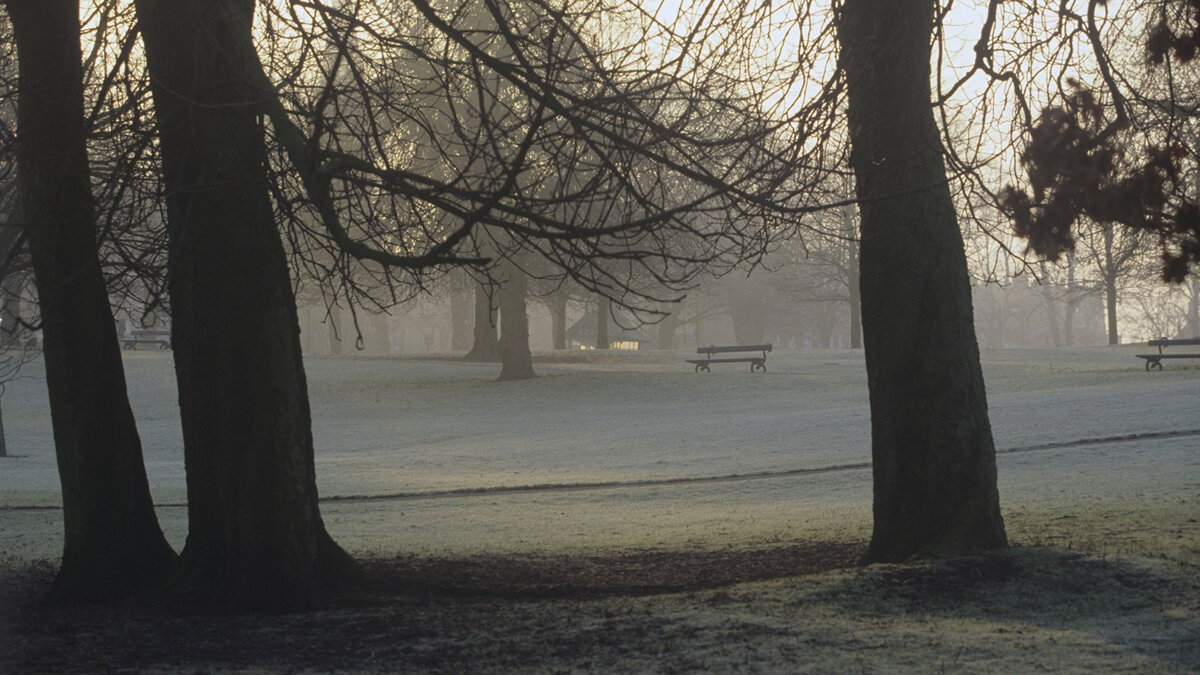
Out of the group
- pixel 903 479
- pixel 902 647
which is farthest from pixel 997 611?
pixel 903 479

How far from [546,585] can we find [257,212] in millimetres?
3092

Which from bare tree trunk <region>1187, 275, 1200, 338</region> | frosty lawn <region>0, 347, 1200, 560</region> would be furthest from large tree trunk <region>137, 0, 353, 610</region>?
bare tree trunk <region>1187, 275, 1200, 338</region>

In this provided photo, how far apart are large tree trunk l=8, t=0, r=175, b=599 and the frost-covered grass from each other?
232 cm

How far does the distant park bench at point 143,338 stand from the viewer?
43438mm

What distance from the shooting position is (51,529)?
1164cm

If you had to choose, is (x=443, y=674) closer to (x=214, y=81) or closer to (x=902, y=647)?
(x=902, y=647)

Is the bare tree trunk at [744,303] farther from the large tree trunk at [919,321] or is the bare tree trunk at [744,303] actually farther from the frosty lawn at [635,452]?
the large tree trunk at [919,321]

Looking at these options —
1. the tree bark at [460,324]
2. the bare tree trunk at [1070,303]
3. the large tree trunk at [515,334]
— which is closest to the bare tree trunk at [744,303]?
the tree bark at [460,324]

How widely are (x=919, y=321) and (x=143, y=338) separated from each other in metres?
43.8

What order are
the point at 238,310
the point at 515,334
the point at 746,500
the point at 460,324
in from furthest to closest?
the point at 460,324
the point at 515,334
the point at 746,500
the point at 238,310

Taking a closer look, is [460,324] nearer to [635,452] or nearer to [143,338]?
[143,338]

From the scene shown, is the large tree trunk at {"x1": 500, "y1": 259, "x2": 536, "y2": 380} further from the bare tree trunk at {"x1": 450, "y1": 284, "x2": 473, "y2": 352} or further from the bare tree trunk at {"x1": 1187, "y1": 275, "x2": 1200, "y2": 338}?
the bare tree trunk at {"x1": 1187, "y1": 275, "x2": 1200, "y2": 338}

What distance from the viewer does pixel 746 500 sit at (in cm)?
1333

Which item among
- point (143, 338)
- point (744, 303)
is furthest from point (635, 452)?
point (744, 303)
